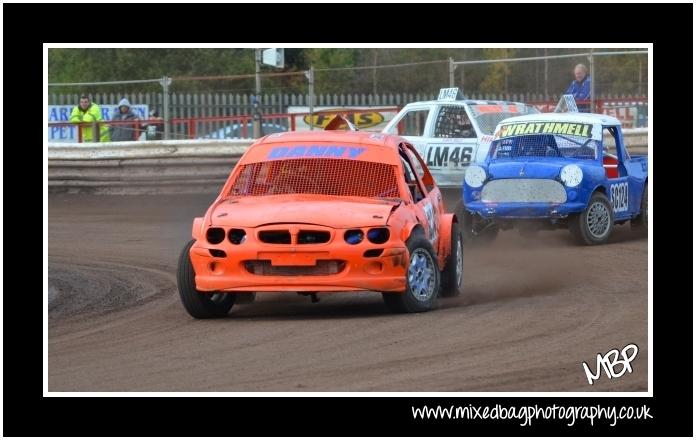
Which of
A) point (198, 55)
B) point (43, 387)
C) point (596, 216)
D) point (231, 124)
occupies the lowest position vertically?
point (43, 387)

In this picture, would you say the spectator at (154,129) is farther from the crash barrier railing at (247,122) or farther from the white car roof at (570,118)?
the white car roof at (570,118)

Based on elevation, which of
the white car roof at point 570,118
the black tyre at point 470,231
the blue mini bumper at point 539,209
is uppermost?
the white car roof at point 570,118

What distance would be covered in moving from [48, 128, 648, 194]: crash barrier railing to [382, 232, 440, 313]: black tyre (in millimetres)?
11405

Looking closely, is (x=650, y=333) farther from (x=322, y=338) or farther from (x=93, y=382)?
(x=93, y=382)

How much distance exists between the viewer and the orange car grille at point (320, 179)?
34.3ft

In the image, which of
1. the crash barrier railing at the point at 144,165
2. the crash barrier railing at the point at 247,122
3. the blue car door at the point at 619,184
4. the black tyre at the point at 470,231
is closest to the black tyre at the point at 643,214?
the blue car door at the point at 619,184

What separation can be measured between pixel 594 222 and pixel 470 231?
135cm

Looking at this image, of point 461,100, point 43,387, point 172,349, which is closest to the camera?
point 43,387

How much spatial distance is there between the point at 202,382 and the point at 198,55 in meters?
29.3

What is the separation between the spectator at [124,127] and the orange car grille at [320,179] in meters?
13.1

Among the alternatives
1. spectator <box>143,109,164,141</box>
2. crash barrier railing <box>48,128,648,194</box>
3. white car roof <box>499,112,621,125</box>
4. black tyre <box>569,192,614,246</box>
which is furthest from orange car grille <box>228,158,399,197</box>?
spectator <box>143,109,164,141</box>

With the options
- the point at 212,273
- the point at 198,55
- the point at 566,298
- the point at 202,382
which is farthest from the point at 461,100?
the point at 198,55

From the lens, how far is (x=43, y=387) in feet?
25.2

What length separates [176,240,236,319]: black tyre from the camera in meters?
9.88
